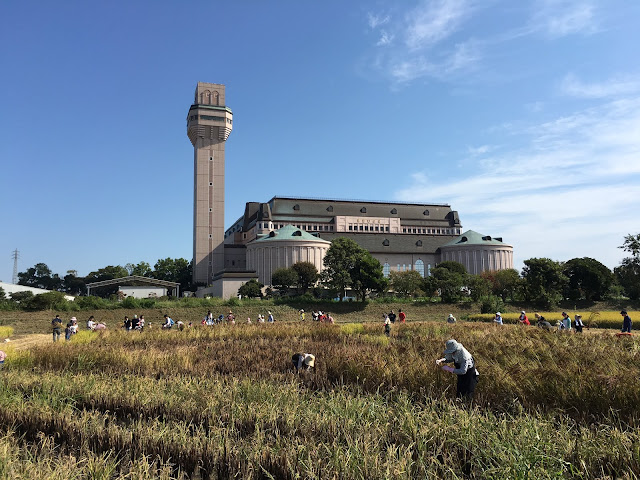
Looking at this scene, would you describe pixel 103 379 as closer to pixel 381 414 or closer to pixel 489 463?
pixel 381 414

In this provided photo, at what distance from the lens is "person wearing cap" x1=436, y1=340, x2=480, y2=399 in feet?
25.9

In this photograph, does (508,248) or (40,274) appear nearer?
(508,248)

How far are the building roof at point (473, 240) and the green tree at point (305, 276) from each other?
3558 centimetres

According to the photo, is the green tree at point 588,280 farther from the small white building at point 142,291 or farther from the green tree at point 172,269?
the green tree at point 172,269

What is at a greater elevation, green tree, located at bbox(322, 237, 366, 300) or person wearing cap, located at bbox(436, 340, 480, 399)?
green tree, located at bbox(322, 237, 366, 300)

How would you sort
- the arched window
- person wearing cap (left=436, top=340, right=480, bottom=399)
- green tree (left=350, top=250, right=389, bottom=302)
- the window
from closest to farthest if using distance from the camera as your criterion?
person wearing cap (left=436, top=340, right=480, bottom=399) → green tree (left=350, top=250, right=389, bottom=302) → the window → the arched window

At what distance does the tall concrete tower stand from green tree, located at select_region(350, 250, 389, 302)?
36.6 m

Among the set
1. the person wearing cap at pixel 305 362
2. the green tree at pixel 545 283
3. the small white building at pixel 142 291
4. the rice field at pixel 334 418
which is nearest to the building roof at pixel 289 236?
the small white building at pixel 142 291

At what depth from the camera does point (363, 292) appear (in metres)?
56.2

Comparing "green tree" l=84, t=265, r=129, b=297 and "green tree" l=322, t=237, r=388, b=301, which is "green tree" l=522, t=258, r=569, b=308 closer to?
"green tree" l=322, t=237, r=388, b=301

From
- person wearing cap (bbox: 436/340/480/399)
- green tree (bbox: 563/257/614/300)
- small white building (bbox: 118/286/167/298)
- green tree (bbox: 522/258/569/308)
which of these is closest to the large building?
small white building (bbox: 118/286/167/298)

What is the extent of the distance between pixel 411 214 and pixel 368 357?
3934 inches

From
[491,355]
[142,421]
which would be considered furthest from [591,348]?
[142,421]

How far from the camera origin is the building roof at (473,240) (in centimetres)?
9219
